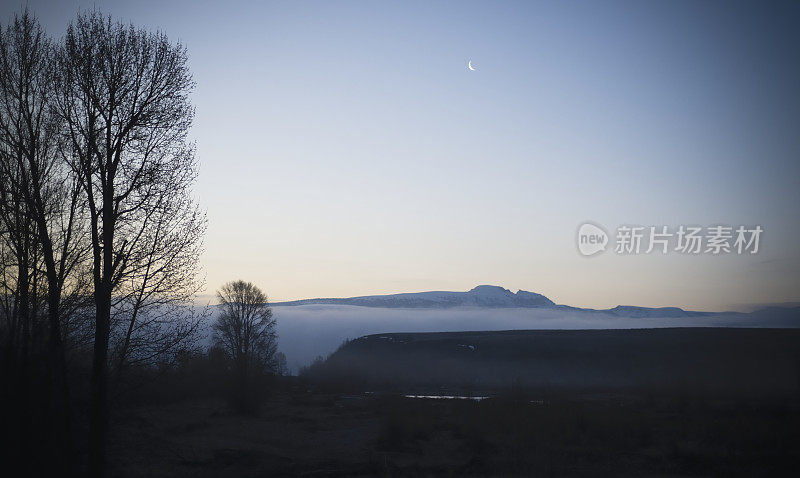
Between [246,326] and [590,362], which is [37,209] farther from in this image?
[590,362]

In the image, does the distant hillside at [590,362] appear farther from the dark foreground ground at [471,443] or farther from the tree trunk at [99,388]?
the tree trunk at [99,388]

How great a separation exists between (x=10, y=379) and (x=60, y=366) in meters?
0.84

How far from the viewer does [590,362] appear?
68125mm

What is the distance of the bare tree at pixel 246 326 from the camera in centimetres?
3756

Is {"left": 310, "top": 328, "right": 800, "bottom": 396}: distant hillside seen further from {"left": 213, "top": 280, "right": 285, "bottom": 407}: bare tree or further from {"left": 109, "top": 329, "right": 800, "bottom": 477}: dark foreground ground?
{"left": 213, "top": 280, "right": 285, "bottom": 407}: bare tree

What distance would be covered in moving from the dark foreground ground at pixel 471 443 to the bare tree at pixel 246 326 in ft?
17.9

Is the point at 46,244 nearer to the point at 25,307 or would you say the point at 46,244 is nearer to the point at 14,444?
the point at 25,307

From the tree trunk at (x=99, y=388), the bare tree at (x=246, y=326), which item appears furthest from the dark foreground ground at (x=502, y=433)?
the tree trunk at (x=99, y=388)

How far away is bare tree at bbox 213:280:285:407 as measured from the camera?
37.6 metres

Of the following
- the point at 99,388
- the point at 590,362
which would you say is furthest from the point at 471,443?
the point at 590,362

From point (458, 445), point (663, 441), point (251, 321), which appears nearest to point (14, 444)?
point (458, 445)

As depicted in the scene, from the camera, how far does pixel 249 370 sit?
35938 millimetres

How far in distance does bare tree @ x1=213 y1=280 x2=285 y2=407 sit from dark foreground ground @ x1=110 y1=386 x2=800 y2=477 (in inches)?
215

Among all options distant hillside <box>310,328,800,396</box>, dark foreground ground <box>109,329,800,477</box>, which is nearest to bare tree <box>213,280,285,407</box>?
dark foreground ground <box>109,329,800,477</box>
